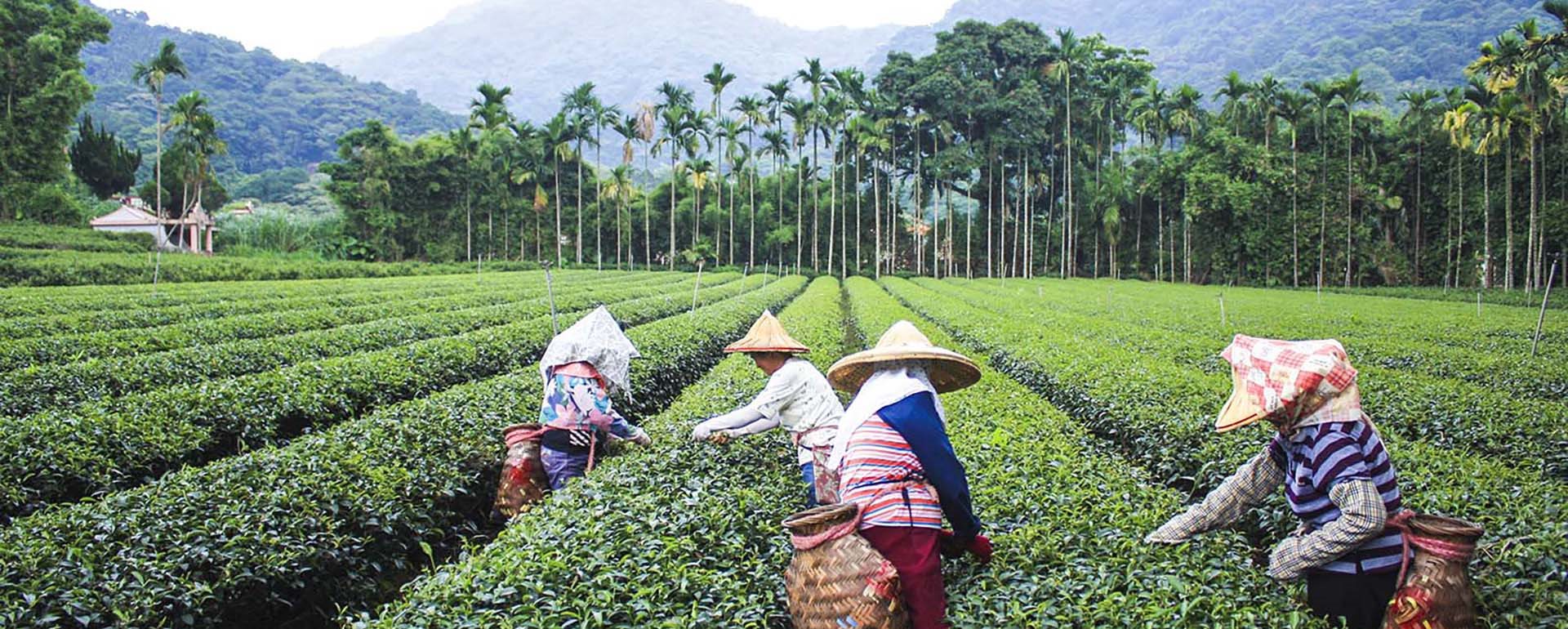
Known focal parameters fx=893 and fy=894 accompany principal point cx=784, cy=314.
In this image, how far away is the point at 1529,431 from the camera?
6820mm

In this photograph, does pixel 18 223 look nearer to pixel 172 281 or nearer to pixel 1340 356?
pixel 172 281

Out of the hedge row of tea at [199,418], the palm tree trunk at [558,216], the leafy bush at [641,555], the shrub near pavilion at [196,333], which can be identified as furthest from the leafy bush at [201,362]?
the palm tree trunk at [558,216]

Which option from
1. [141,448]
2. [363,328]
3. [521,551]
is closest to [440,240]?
[363,328]

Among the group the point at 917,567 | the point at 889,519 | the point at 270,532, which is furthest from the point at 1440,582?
the point at 270,532

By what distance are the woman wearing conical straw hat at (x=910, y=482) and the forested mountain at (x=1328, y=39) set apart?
7586 centimetres

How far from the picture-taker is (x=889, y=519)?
138 inches

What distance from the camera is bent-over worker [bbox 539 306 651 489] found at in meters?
5.75

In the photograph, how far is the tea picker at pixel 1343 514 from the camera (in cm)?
299

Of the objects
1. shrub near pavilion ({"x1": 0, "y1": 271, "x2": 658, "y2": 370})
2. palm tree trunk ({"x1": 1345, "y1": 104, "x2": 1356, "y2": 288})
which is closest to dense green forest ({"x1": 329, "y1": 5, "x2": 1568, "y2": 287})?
palm tree trunk ({"x1": 1345, "y1": 104, "x2": 1356, "y2": 288})

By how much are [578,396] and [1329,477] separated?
13.6 ft

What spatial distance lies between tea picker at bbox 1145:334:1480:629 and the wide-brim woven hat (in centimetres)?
111

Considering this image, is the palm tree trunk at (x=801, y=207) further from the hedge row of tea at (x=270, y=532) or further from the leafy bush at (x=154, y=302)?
the hedge row of tea at (x=270, y=532)

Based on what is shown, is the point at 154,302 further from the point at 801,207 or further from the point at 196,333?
the point at 801,207

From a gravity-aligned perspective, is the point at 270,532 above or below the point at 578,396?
below
